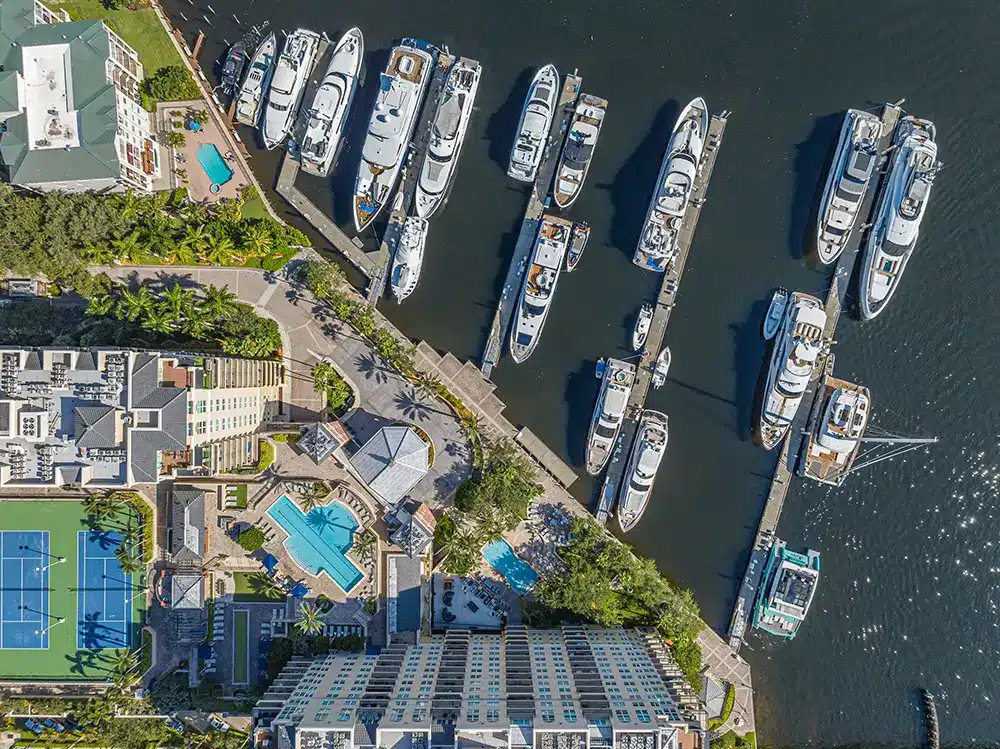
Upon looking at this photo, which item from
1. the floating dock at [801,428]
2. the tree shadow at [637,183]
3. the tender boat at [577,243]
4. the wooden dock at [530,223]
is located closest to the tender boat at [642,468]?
the floating dock at [801,428]

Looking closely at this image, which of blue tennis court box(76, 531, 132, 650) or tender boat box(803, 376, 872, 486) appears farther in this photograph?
tender boat box(803, 376, 872, 486)

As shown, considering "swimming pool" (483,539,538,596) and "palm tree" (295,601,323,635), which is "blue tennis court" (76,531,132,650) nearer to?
"palm tree" (295,601,323,635)

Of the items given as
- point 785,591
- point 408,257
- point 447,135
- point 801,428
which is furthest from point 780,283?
point 408,257

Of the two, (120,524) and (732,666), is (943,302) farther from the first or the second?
(120,524)

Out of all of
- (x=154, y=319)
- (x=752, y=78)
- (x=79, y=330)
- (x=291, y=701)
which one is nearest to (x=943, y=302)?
(x=752, y=78)

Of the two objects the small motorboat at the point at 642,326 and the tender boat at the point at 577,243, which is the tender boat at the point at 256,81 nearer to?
the tender boat at the point at 577,243

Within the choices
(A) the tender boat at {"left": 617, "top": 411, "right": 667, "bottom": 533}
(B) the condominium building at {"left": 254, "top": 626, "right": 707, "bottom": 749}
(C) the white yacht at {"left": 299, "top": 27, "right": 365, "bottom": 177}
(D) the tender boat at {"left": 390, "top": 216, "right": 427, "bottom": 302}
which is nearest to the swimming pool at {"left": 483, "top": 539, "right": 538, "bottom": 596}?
(B) the condominium building at {"left": 254, "top": 626, "right": 707, "bottom": 749}
